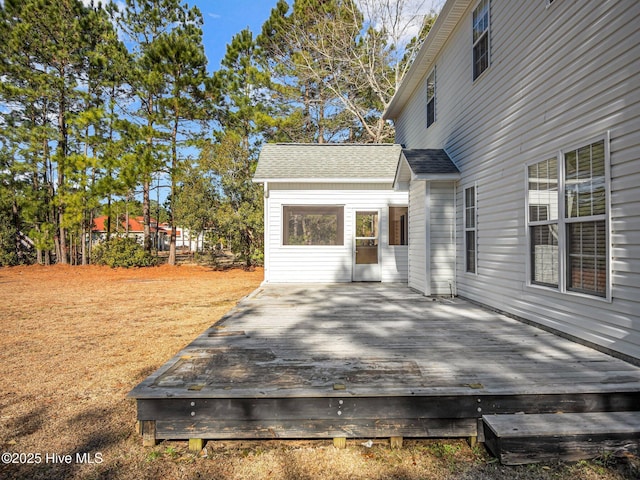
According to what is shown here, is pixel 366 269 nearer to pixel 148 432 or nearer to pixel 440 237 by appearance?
pixel 440 237

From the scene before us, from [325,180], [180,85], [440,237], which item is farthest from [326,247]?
[180,85]

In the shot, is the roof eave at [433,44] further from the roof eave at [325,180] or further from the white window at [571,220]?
the white window at [571,220]

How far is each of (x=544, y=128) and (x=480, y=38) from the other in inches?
97.8

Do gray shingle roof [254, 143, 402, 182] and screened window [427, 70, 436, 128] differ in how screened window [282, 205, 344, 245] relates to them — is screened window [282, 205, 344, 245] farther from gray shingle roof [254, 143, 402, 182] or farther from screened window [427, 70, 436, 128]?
screened window [427, 70, 436, 128]

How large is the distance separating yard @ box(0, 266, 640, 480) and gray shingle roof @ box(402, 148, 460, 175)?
15.2ft

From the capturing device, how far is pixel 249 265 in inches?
553

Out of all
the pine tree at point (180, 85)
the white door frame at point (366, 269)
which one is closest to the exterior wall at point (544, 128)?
the white door frame at point (366, 269)

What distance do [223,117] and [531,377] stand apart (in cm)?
1689

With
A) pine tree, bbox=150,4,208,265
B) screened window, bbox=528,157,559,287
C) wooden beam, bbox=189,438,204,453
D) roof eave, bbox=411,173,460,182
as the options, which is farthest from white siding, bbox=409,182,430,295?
pine tree, bbox=150,4,208,265

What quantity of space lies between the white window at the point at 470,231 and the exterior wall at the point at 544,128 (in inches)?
5.4

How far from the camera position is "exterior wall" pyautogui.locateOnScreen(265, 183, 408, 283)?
341 inches

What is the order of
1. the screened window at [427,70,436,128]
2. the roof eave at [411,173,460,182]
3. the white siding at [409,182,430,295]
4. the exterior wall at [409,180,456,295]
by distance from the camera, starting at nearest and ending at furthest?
the roof eave at [411,173,460,182], the exterior wall at [409,180,456,295], the white siding at [409,182,430,295], the screened window at [427,70,436,128]

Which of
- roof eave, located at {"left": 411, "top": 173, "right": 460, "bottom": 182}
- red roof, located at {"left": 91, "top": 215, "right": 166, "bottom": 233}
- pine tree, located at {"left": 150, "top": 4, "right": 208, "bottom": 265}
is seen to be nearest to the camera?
roof eave, located at {"left": 411, "top": 173, "right": 460, "bottom": 182}

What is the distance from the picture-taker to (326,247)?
8734 millimetres
